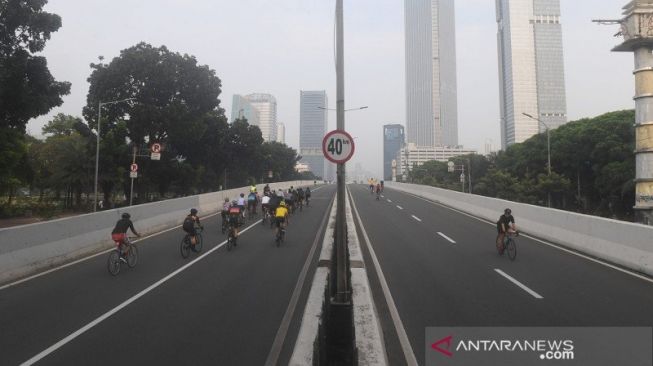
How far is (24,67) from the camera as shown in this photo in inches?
812

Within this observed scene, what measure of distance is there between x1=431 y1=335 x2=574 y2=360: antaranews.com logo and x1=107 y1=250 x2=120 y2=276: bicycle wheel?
26.8 feet

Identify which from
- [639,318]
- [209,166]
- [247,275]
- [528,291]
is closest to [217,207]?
[247,275]

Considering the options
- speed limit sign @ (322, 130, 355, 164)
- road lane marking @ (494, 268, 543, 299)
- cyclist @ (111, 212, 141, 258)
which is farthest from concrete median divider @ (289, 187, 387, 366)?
cyclist @ (111, 212, 141, 258)

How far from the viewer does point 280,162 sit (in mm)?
107250

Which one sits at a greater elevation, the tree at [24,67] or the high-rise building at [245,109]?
the high-rise building at [245,109]

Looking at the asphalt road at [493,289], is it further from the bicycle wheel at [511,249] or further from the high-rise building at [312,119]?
the high-rise building at [312,119]

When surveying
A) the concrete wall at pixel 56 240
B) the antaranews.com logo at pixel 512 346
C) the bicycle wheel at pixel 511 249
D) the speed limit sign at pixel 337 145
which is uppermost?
the speed limit sign at pixel 337 145

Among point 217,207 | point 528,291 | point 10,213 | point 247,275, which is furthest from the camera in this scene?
point 10,213

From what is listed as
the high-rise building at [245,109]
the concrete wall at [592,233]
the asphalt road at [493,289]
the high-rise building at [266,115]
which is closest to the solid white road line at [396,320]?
the asphalt road at [493,289]

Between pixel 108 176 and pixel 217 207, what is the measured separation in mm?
15297

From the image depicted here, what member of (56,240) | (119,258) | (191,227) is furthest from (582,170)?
(56,240)

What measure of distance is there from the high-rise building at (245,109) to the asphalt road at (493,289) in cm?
14303

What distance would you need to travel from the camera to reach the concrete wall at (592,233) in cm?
1054

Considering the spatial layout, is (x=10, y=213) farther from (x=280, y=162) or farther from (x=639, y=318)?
(x=280, y=162)
